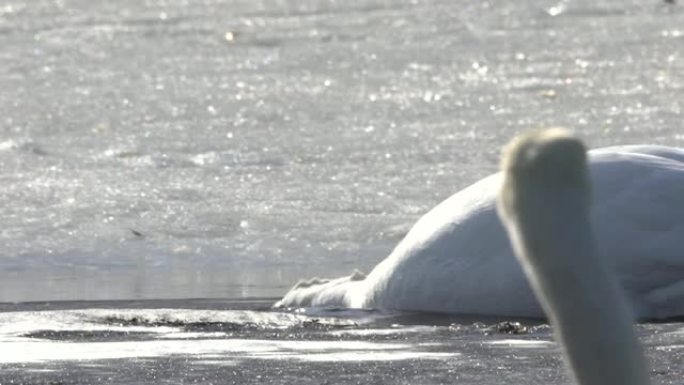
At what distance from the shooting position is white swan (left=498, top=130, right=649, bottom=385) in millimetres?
1469

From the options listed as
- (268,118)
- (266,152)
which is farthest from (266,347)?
(268,118)

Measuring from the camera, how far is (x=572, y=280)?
148 cm

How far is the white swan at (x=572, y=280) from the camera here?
147cm

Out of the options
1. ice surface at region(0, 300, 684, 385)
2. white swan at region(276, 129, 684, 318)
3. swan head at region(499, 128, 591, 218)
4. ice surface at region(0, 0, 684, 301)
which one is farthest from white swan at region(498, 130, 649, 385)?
ice surface at region(0, 0, 684, 301)

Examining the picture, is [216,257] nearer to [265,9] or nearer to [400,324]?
[400,324]

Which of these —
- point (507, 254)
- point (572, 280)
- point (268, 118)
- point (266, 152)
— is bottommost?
point (572, 280)

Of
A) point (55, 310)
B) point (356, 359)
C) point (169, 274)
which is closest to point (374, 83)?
point (169, 274)

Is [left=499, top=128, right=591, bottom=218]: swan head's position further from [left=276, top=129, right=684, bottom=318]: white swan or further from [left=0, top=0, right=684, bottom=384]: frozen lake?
[left=276, top=129, right=684, bottom=318]: white swan

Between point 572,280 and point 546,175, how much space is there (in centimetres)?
9

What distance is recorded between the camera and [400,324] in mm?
6539

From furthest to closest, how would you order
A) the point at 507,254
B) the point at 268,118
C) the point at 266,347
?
the point at 268,118
the point at 507,254
the point at 266,347

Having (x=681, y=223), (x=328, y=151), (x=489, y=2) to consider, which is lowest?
(x=681, y=223)

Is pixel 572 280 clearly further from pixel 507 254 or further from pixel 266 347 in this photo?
pixel 507 254

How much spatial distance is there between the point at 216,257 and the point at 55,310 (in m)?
1.57
